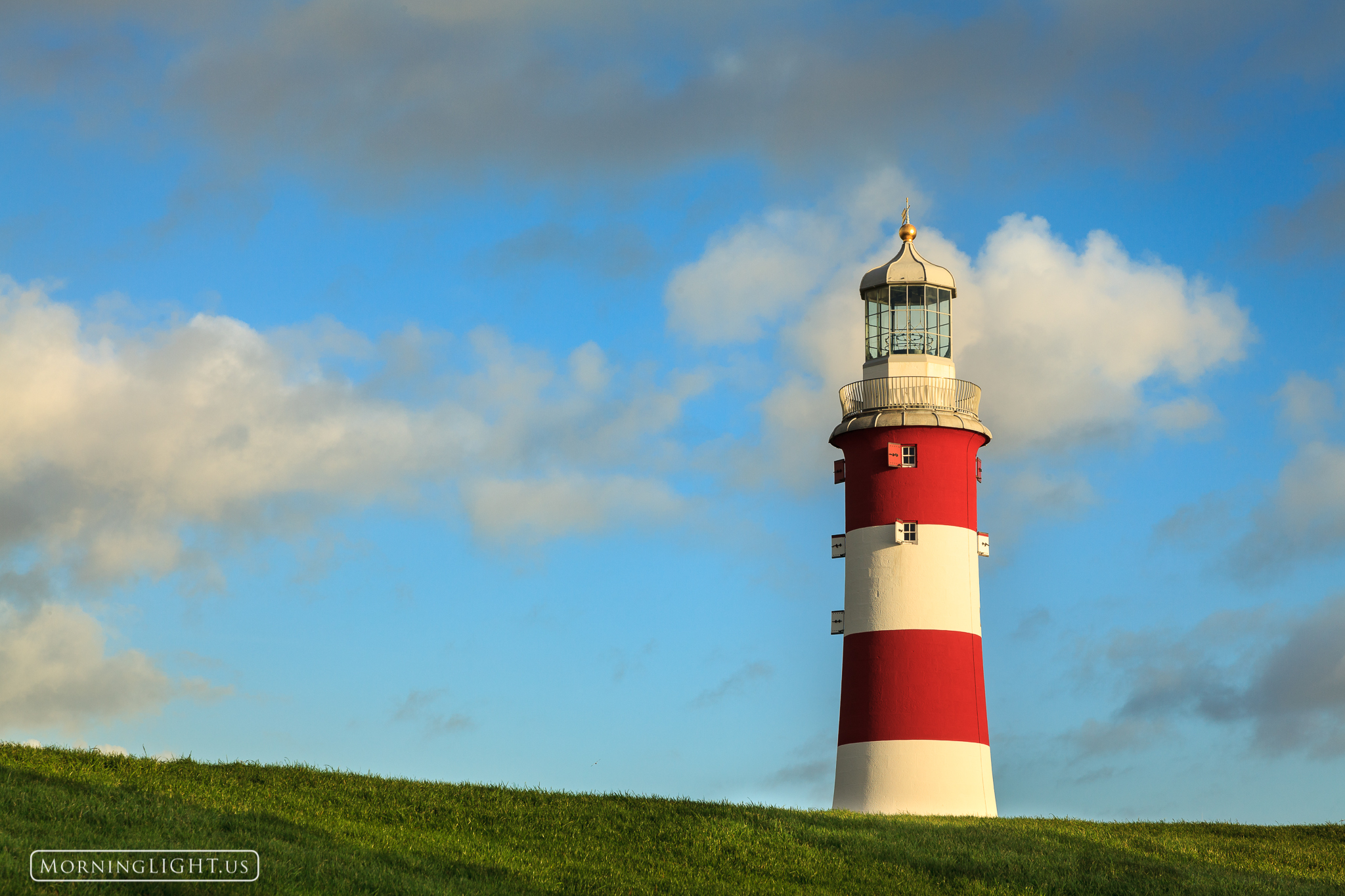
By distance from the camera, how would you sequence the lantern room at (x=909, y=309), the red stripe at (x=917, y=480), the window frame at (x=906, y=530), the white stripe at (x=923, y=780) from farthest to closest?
the lantern room at (x=909, y=309) → the red stripe at (x=917, y=480) → the window frame at (x=906, y=530) → the white stripe at (x=923, y=780)

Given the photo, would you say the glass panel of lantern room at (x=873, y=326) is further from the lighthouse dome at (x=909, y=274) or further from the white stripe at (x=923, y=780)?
the white stripe at (x=923, y=780)

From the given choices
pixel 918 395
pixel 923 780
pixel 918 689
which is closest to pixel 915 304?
pixel 918 395

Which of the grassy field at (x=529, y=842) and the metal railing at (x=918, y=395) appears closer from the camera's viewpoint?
the grassy field at (x=529, y=842)

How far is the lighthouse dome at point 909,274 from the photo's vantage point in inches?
1340

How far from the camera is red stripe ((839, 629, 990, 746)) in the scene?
A: 3050 cm

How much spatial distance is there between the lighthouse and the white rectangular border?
16.9 m

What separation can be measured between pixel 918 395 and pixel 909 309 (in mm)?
2710

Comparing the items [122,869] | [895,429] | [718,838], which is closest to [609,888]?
[718,838]

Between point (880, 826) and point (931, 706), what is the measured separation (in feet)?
18.7

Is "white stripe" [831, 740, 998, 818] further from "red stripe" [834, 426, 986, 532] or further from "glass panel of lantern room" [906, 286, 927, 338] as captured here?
"glass panel of lantern room" [906, 286, 927, 338]

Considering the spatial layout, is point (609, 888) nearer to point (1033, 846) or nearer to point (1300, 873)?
point (1033, 846)

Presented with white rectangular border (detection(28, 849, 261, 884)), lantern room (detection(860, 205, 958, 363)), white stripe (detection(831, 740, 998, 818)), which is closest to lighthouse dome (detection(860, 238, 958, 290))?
lantern room (detection(860, 205, 958, 363))

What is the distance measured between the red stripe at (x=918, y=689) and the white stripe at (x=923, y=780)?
23 cm

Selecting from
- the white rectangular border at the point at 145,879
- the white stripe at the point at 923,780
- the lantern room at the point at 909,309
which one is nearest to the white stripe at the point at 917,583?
the white stripe at the point at 923,780
